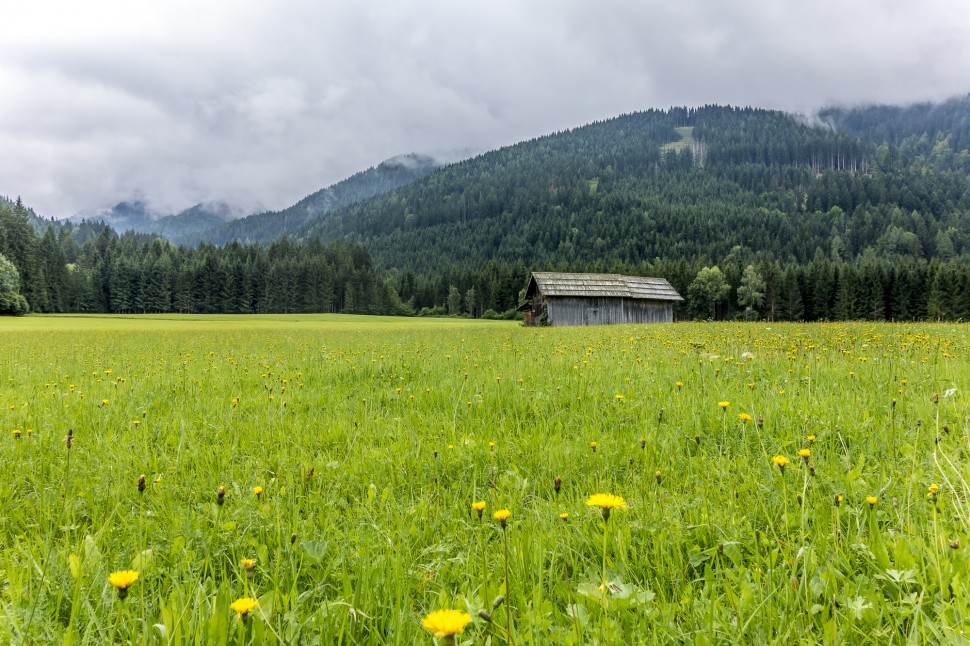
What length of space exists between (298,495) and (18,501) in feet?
5.87

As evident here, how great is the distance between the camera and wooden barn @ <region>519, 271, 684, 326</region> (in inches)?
1750

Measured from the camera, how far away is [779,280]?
80312mm

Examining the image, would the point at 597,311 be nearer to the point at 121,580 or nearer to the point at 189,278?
the point at 121,580

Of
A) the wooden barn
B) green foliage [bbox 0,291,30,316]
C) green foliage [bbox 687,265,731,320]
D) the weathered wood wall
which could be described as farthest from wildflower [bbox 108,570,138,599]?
green foliage [bbox 687,265,731,320]

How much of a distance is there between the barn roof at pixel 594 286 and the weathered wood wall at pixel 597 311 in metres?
0.67

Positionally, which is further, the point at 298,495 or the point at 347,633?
the point at 298,495

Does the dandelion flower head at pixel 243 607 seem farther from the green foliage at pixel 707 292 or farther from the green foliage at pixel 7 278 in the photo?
the green foliage at pixel 707 292

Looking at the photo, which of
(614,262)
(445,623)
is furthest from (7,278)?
(614,262)

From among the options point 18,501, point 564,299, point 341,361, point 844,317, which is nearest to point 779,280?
point 844,317

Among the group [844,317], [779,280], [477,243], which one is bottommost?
[844,317]

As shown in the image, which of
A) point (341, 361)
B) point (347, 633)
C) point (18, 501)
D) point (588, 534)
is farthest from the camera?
point (341, 361)

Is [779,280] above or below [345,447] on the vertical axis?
above

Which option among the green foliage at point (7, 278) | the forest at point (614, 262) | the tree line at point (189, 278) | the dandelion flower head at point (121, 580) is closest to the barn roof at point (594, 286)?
the forest at point (614, 262)

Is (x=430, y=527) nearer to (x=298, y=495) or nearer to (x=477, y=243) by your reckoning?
(x=298, y=495)
